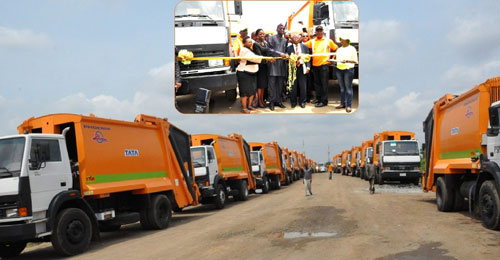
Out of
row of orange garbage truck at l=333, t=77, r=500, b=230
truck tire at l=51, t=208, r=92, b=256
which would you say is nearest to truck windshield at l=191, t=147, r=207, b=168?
truck tire at l=51, t=208, r=92, b=256

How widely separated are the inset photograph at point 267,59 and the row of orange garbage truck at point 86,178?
126 inches

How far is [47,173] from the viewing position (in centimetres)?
891

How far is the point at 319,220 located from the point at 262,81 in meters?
5.05

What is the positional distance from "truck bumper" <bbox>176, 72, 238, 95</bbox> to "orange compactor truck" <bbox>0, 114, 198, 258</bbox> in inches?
128

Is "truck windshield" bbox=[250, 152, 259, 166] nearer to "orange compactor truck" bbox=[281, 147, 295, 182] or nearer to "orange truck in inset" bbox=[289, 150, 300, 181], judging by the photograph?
"orange compactor truck" bbox=[281, 147, 295, 182]

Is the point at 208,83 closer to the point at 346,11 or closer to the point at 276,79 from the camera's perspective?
the point at 276,79

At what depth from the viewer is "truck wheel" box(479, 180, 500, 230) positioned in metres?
9.64

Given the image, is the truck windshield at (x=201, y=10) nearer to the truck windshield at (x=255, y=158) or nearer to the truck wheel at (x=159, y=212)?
the truck wheel at (x=159, y=212)

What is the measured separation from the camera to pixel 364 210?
46.4 ft

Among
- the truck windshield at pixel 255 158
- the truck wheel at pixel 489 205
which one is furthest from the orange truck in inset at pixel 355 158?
the truck wheel at pixel 489 205

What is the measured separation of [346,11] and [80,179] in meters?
6.12

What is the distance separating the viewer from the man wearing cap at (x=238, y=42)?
754 cm

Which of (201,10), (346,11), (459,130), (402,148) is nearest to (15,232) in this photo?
(201,10)

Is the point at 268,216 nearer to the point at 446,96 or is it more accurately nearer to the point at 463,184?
the point at 463,184
